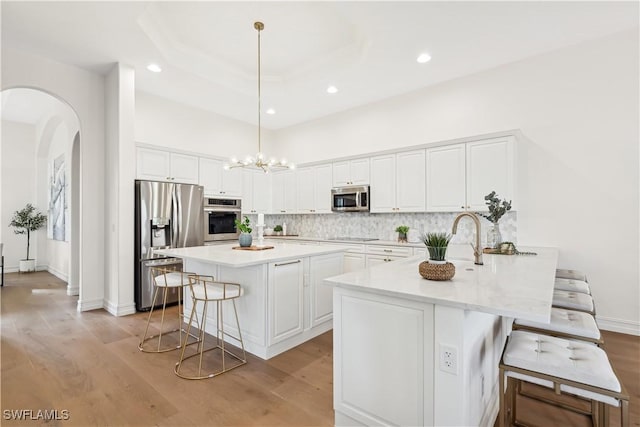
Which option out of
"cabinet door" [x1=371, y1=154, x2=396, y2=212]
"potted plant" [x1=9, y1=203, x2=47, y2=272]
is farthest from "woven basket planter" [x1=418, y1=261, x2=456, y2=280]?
"potted plant" [x1=9, y1=203, x2=47, y2=272]

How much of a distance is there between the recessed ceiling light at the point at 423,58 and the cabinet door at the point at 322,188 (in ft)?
7.42

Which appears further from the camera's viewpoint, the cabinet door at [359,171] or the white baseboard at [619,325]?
the cabinet door at [359,171]

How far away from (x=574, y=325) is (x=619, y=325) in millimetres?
2392

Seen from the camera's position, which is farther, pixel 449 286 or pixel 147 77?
pixel 147 77

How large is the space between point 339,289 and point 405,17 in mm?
2799

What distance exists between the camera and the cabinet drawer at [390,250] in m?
4.24

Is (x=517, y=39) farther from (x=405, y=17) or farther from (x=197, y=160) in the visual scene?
(x=197, y=160)

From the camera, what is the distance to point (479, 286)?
1.57 metres

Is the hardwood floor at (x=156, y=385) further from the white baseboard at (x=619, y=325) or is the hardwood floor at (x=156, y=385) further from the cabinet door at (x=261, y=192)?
the cabinet door at (x=261, y=192)

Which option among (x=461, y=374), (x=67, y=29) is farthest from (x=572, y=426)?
(x=67, y=29)

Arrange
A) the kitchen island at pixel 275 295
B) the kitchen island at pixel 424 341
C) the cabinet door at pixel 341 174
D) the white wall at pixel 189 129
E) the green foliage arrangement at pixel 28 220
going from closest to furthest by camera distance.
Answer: the kitchen island at pixel 424 341, the kitchen island at pixel 275 295, the white wall at pixel 189 129, the cabinet door at pixel 341 174, the green foliage arrangement at pixel 28 220

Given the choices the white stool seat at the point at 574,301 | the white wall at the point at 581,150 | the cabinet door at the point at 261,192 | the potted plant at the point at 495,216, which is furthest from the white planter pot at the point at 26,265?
the white stool seat at the point at 574,301

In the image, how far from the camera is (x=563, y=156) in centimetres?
360

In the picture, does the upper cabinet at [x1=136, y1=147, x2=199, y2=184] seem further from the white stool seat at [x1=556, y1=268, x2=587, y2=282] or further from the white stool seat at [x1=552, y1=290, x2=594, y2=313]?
the white stool seat at [x1=556, y1=268, x2=587, y2=282]
